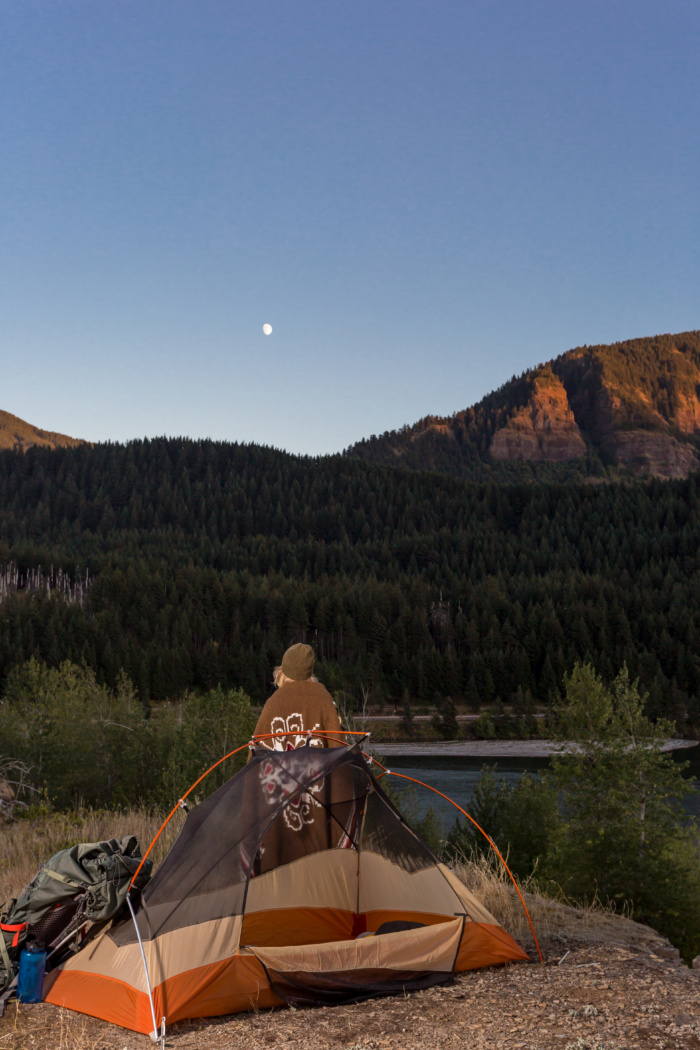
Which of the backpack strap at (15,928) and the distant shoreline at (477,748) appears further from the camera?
the distant shoreline at (477,748)

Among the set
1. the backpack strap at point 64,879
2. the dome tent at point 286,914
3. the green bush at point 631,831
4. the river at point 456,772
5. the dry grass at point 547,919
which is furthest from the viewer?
the river at point 456,772

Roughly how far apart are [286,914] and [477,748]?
320 ft

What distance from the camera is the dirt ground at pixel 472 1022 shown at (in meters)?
6.40

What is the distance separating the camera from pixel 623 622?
454ft

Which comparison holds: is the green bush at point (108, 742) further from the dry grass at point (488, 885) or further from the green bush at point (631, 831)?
the dry grass at point (488, 885)

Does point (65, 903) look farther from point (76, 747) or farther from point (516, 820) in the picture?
point (76, 747)

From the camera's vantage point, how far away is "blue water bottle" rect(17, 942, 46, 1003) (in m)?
7.68

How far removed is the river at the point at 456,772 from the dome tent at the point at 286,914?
4327 centimetres

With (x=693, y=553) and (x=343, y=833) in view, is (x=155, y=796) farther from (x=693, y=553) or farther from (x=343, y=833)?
(x=693, y=553)

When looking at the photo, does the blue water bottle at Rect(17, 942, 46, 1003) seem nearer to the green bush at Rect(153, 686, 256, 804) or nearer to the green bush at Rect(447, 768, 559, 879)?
the green bush at Rect(153, 686, 256, 804)

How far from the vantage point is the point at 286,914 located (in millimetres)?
8883

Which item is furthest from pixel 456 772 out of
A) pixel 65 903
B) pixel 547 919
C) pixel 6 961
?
pixel 6 961

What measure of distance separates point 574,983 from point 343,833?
3028mm

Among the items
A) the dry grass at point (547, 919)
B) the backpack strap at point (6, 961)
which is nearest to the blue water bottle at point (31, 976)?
the backpack strap at point (6, 961)
